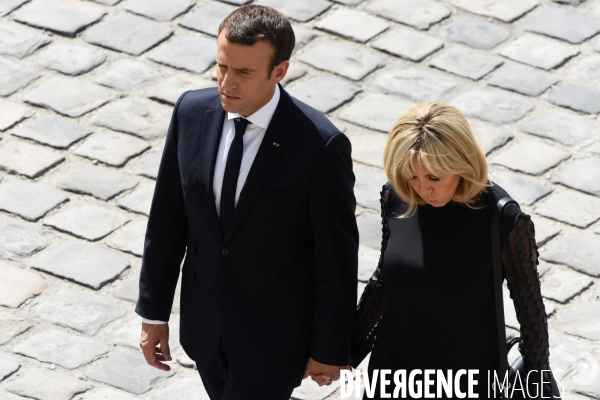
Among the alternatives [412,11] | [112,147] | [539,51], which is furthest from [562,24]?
[112,147]

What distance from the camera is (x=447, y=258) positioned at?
12.1 ft

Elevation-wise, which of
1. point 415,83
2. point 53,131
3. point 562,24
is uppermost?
point 562,24

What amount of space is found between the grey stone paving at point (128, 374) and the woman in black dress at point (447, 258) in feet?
5.49

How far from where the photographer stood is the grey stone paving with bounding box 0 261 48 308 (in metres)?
5.68

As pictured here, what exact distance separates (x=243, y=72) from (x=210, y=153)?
0.37 meters

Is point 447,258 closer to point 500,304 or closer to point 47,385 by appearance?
point 500,304

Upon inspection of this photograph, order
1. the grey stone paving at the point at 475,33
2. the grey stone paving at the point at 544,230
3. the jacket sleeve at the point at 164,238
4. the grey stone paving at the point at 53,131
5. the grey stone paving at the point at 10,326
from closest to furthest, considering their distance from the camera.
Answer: the jacket sleeve at the point at 164,238 < the grey stone paving at the point at 10,326 < the grey stone paving at the point at 544,230 < the grey stone paving at the point at 53,131 < the grey stone paving at the point at 475,33

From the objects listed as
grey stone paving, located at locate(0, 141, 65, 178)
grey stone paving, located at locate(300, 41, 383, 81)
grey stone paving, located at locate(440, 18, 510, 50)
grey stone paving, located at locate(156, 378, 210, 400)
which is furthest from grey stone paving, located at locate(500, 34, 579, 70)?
grey stone paving, located at locate(156, 378, 210, 400)

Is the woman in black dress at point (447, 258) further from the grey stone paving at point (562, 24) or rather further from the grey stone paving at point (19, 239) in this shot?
the grey stone paving at point (562, 24)

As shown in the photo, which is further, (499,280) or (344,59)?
(344,59)

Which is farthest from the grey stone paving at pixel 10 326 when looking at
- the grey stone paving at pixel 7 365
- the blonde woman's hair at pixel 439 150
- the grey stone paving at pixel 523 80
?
the grey stone paving at pixel 523 80

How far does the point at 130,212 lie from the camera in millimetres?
6391

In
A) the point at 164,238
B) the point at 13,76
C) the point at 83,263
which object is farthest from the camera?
the point at 13,76

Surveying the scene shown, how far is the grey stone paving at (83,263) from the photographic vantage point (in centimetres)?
587
